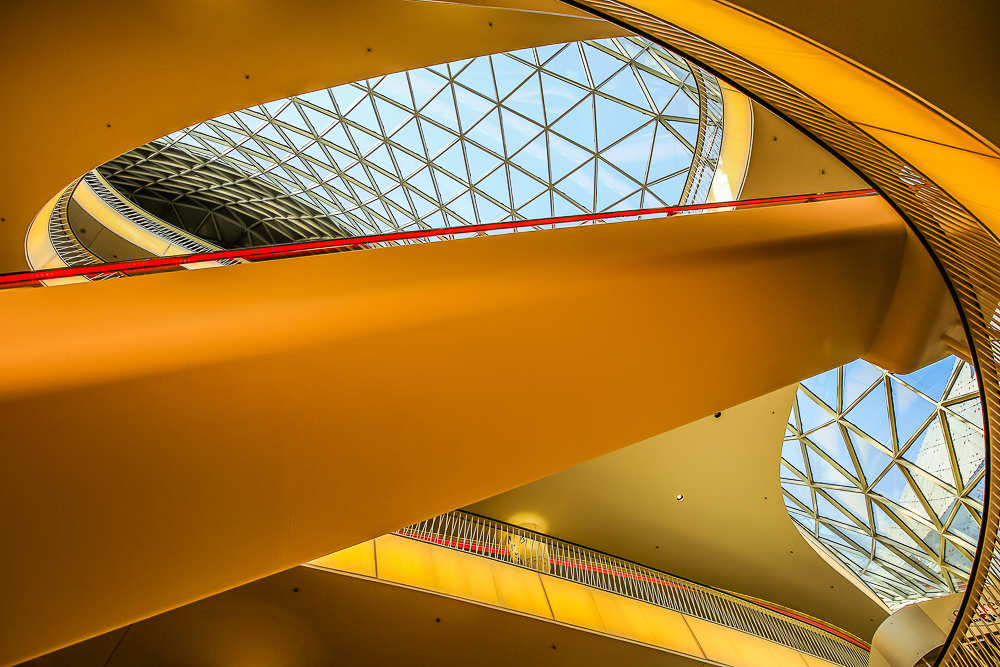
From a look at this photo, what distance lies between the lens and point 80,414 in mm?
4504

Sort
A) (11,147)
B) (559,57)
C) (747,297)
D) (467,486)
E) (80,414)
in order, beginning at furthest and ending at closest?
1. (559,57)
2. (11,147)
3. (747,297)
4. (467,486)
5. (80,414)

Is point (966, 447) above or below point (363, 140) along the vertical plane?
below

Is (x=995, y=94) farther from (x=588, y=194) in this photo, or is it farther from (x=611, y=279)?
(x=588, y=194)

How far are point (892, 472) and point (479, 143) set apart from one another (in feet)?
80.3

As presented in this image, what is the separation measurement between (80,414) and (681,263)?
672 centimetres

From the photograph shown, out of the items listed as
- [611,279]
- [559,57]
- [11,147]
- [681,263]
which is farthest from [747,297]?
[559,57]

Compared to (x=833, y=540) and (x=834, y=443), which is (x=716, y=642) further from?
(x=833, y=540)

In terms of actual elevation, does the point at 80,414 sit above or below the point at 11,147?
below

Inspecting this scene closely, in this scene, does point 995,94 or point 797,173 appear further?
point 797,173

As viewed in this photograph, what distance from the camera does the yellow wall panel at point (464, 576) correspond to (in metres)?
14.9

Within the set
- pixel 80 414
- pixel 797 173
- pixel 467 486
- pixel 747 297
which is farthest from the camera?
pixel 797 173

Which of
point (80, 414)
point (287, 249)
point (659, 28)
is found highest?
point (659, 28)

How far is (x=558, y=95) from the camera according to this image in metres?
24.8

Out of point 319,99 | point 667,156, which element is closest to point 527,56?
point 667,156
